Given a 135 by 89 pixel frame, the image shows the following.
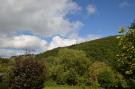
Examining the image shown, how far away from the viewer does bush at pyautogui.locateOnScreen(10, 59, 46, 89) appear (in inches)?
1208

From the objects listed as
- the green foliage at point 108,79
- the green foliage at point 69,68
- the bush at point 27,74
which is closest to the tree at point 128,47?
the bush at point 27,74

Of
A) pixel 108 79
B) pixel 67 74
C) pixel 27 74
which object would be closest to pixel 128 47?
pixel 27 74

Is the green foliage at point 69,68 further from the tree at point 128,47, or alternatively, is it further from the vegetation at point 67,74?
the tree at point 128,47

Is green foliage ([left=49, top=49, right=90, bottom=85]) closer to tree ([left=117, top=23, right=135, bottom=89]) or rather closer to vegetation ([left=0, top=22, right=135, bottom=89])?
vegetation ([left=0, top=22, right=135, bottom=89])

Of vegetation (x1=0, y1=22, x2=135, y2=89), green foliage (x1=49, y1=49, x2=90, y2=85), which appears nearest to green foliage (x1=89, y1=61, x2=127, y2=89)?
vegetation (x1=0, y1=22, x2=135, y2=89)

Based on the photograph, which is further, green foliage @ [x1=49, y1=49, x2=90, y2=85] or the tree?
green foliage @ [x1=49, y1=49, x2=90, y2=85]

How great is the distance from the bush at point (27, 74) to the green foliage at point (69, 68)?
2871 cm

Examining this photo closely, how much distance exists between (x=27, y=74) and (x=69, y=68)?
3043cm

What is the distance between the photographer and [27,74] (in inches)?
1209

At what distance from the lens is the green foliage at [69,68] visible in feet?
197

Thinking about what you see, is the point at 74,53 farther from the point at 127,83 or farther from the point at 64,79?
the point at 127,83

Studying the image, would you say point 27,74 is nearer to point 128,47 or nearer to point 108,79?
point 128,47

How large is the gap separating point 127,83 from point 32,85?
2691cm

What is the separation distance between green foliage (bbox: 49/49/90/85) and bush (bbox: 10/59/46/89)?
2871 cm
